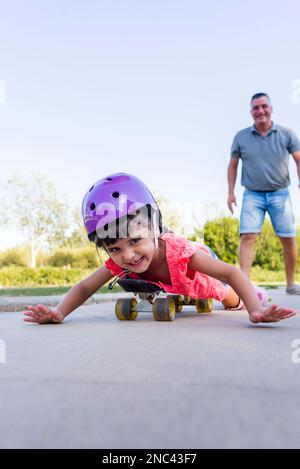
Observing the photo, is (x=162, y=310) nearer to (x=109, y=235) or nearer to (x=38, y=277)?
(x=109, y=235)

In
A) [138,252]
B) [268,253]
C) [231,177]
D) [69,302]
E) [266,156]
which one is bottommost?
[268,253]

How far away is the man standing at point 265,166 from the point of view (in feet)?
18.8

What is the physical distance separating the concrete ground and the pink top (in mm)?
725

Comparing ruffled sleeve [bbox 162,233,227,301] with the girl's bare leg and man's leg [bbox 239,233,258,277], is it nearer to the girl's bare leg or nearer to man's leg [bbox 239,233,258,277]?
the girl's bare leg

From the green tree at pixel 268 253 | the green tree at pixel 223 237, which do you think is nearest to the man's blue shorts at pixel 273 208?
the green tree at pixel 223 237

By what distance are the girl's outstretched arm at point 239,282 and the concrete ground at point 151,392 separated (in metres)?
0.20

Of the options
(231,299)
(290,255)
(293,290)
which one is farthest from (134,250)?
(293,290)

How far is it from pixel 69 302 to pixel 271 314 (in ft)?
4.04

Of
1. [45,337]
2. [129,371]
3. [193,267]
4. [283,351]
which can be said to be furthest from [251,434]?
[193,267]

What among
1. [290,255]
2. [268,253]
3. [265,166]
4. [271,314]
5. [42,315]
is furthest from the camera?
[268,253]

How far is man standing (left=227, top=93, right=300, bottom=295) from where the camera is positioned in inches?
226

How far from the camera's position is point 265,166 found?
18.8ft

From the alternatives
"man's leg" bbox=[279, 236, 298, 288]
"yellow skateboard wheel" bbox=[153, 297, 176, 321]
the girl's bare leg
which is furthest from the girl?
"man's leg" bbox=[279, 236, 298, 288]

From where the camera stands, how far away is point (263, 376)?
1430 millimetres
